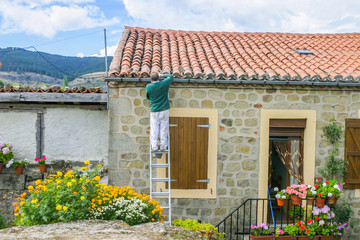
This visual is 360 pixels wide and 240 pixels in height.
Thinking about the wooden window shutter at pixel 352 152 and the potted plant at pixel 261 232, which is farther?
the wooden window shutter at pixel 352 152

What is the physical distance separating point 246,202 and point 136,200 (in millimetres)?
2642

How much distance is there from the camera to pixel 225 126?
6.77m

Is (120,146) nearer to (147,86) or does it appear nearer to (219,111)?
(147,86)

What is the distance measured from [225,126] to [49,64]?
2790cm

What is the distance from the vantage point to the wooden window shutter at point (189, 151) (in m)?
6.64

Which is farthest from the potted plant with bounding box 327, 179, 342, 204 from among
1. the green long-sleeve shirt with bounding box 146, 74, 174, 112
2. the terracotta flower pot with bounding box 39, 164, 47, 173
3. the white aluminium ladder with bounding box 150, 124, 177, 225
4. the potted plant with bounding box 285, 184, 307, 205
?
the terracotta flower pot with bounding box 39, 164, 47, 173

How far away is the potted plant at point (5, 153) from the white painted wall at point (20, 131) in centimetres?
23

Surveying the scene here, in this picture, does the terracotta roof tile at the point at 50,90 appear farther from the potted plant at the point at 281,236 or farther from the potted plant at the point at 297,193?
the potted plant at the point at 281,236

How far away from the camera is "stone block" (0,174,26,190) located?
23.9ft

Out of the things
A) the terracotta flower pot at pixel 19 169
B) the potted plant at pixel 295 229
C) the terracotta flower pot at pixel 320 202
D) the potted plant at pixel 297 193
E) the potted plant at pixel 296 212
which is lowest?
the potted plant at pixel 295 229

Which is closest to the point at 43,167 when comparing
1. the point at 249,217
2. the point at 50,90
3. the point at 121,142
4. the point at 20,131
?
the point at 20,131

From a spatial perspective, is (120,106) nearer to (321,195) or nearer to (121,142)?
(121,142)

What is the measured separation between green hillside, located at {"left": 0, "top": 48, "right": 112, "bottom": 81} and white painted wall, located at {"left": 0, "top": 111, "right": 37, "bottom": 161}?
2070 cm

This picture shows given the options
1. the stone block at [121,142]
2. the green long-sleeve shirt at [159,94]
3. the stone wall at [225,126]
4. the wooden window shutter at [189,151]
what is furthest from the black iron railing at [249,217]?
the green long-sleeve shirt at [159,94]
